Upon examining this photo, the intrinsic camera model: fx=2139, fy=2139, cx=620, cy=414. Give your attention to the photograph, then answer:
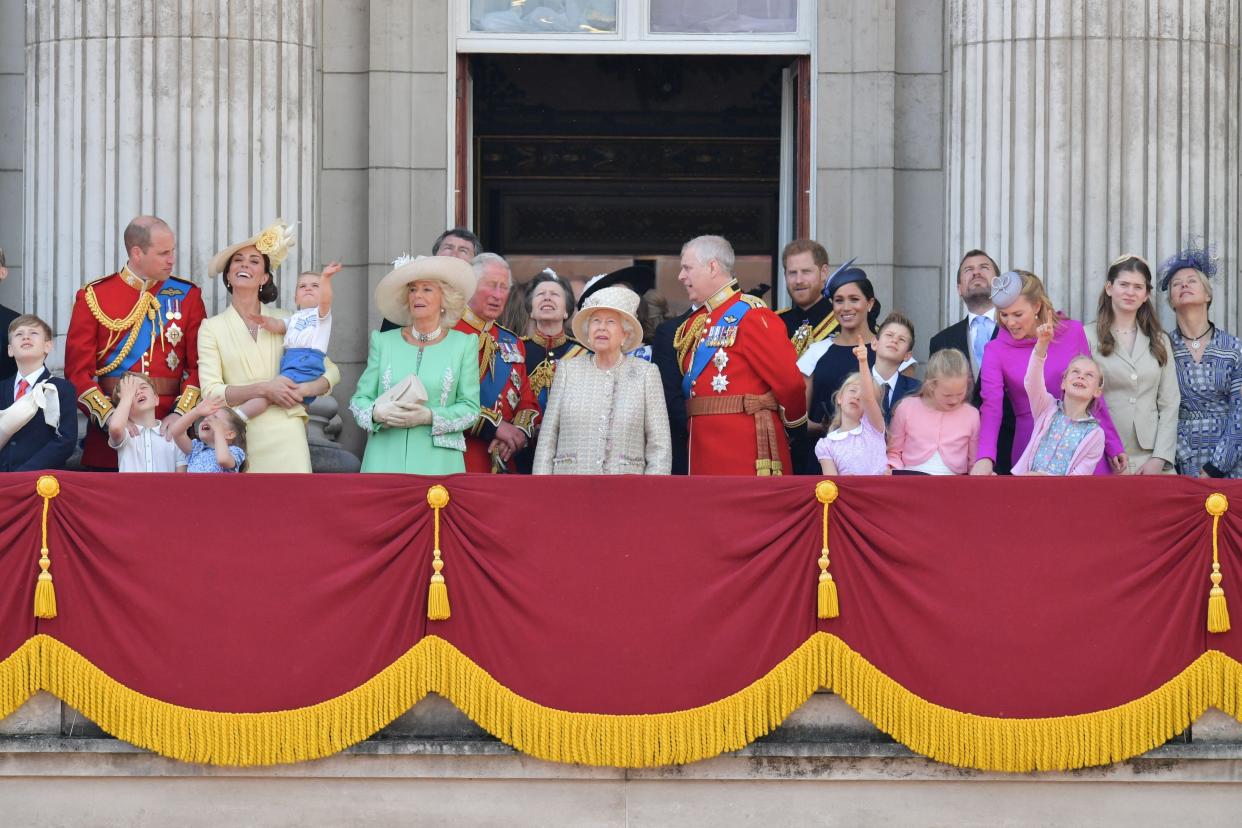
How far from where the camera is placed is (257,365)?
33.7 ft

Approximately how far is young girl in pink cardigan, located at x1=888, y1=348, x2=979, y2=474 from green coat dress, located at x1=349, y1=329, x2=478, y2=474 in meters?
2.00

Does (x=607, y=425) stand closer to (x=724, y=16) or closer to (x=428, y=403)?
(x=428, y=403)

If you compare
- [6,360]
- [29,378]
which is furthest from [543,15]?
[29,378]

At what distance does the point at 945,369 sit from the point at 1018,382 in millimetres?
442

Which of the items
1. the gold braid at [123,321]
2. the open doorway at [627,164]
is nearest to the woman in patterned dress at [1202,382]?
A: the gold braid at [123,321]

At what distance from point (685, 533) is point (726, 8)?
14.3 feet

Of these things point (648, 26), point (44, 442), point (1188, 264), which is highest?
point (648, 26)

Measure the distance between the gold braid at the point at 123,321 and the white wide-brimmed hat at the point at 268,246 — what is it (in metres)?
0.37

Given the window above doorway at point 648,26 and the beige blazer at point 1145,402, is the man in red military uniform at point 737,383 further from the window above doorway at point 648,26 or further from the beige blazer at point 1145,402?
the window above doorway at point 648,26

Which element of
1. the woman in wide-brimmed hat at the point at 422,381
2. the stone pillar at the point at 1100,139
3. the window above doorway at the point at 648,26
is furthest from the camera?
the window above doorway at the point at 648,26

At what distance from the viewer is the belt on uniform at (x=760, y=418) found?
397 inches

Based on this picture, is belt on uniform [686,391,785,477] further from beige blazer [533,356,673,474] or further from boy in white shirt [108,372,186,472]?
boy in white shirt [108,372,186,472]

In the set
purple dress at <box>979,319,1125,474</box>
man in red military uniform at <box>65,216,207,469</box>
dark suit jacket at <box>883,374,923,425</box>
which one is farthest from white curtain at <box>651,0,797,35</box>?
man in red military uniform at <box>65,216,207,469</box>

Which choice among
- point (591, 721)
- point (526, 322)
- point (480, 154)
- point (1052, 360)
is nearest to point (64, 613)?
point (591, 721)
